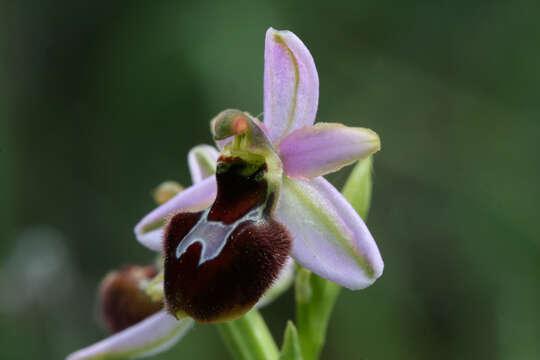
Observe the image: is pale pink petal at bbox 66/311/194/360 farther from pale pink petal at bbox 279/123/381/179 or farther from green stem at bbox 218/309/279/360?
pale pink petal at bbox 279/123/381/179

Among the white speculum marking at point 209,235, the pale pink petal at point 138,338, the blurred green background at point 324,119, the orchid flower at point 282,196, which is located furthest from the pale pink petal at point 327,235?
the blurred green background at point 324,119

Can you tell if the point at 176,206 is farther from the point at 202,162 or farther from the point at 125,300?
the point at 125,300

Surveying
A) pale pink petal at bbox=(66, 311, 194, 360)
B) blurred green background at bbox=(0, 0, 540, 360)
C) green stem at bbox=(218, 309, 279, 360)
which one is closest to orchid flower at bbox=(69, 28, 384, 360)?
pale pink petal at bbox=(66, 311, 194, 360)

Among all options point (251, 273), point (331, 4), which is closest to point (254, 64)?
point (331, 4)

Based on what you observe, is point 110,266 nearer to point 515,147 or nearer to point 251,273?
point 515,147

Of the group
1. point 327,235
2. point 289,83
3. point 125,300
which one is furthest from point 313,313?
point 289,83

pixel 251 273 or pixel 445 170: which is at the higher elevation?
pixel 251 273

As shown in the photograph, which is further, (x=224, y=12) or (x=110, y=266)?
(x=110, y=266)
